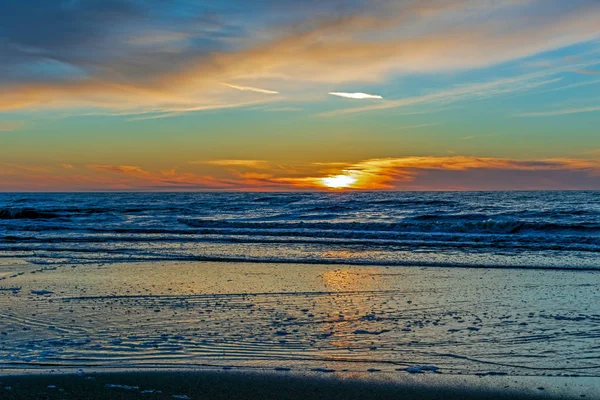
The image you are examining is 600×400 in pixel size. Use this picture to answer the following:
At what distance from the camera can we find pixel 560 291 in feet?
34.9

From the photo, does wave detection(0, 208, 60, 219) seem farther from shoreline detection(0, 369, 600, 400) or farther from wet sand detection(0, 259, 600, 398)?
shoreline detection(0, 369, 600, 400)

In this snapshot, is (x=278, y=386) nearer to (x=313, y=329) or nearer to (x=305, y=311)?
(x=313, y=329)

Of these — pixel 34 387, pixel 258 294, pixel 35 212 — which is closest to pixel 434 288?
pixel 258 294

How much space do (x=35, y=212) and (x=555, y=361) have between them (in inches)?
2059

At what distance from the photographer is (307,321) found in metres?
8.09

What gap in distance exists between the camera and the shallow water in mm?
6293

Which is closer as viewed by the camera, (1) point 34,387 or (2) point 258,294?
(1) point 34,387

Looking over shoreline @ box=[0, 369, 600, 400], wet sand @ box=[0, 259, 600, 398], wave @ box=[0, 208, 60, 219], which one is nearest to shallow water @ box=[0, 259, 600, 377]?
wet sand @ box=[0, 259, 600, 398]

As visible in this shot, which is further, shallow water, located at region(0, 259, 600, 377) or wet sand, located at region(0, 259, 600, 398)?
shallow water, located at region(0, 259, 600, 377)

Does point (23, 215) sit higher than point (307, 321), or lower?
lower

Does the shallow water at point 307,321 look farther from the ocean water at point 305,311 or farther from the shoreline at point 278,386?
the shoreline at point 278,386

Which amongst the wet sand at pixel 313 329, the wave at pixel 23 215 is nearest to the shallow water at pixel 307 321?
the wet sand at pixel 313 329

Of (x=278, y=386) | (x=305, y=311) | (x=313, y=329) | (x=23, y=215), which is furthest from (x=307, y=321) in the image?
(x=23, y=215)

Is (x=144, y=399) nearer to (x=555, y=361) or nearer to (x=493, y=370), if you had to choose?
(x=493, y=370)
